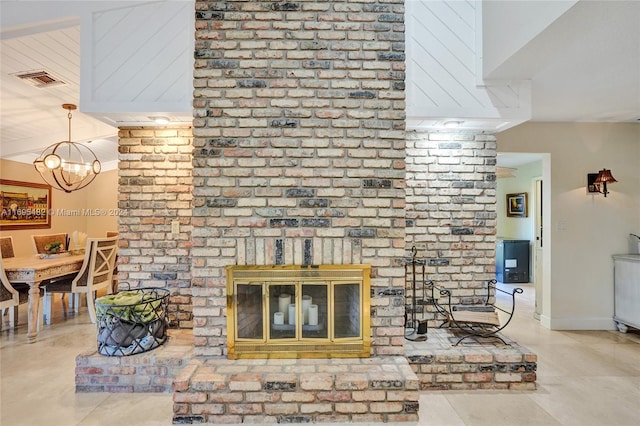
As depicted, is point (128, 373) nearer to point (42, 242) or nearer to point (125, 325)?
point (125, 325)

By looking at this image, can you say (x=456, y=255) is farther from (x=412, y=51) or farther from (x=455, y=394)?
(x=412, y=51)

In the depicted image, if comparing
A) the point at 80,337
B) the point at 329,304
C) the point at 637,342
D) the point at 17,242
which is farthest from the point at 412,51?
the point at 17,242

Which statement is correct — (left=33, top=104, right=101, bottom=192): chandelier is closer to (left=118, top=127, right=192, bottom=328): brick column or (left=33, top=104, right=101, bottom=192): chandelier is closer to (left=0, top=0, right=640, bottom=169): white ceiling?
(left=0, top=0, right=640, bottom=169): white ceiling

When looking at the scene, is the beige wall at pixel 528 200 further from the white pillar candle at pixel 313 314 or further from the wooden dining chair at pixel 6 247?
the wooden dining chair at pixel 6 247

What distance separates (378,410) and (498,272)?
544 centimetres

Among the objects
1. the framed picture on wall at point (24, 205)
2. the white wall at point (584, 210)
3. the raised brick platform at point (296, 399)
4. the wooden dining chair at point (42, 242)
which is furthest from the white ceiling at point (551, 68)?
the raised brick platform at point (296, 399)

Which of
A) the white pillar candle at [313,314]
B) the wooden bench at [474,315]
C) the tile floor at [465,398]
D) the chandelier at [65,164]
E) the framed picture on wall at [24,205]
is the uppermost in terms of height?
the chandelier at [65,164]

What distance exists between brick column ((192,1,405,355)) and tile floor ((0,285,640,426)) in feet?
1.67

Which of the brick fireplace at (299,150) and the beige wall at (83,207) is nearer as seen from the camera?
the brick fireplace at (299,150)

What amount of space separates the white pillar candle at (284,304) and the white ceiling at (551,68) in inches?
72.5

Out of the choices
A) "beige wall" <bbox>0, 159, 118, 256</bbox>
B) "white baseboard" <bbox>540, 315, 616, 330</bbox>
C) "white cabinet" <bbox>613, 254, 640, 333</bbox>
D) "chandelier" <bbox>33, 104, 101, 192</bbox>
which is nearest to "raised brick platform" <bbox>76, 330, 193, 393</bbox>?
"chandelier" <bbox>33, 104, 101, 192</bbox>

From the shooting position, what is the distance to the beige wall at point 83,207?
5922 millimetres

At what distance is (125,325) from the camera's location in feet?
8.20

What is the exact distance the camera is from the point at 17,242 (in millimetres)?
5590
